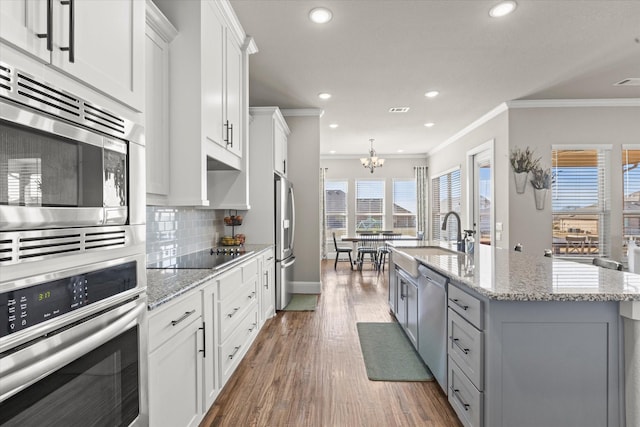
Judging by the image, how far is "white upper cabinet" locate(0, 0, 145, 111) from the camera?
75 cm

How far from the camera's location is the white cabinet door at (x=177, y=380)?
1361 millimetres

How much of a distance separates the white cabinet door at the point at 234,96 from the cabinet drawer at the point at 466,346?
2011mm

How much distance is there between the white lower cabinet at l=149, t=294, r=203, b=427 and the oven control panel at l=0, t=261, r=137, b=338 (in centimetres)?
34

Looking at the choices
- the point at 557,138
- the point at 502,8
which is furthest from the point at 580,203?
the point at 502,8

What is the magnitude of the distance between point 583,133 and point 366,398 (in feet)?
15.5

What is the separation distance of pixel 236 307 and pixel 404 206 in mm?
7205

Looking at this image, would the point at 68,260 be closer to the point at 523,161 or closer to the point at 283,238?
the point at 283,238

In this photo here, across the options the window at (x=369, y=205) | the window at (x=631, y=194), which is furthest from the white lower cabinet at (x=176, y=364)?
the window at (x=369, y=205)

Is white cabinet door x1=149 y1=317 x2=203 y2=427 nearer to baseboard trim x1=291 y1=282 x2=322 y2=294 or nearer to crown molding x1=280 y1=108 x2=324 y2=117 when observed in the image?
baseboard trim x1=291 y1=282 x2=322 y2=294

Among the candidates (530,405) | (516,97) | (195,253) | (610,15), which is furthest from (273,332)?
(516,97)

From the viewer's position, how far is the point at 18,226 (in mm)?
722

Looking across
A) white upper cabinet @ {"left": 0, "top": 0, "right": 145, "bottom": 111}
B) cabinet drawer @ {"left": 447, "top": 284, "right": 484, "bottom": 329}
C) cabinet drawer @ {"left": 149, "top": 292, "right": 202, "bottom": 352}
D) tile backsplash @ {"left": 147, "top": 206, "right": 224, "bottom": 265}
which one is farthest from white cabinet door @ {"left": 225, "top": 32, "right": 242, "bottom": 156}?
cabinet drawer @ {"left": 447, "top": 284, "right": 484, "bottom": 329}

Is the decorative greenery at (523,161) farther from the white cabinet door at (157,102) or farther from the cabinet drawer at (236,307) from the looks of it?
the white cabinet door at (157,102)

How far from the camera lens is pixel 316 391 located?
2.36 m
